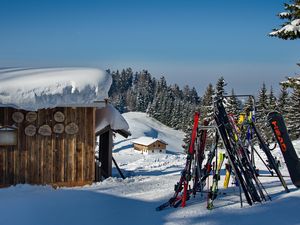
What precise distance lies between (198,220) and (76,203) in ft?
11.5

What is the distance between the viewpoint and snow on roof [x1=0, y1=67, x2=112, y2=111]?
12375 mm

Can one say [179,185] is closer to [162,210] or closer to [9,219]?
[162,210]

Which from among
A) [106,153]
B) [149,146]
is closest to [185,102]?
[149,146]

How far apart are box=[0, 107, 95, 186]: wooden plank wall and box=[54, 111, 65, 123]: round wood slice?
100mm

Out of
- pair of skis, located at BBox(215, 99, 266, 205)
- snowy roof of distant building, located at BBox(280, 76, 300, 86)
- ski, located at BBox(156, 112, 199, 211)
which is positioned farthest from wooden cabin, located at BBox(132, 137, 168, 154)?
pair of skis, located at BBox(215, 99, 266, 205)

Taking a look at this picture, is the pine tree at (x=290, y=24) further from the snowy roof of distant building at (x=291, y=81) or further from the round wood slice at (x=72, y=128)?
the round wood slice at (x=72, y=128)

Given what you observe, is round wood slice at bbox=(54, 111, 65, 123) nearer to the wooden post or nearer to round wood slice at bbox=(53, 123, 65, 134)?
round wood slice at bbox=(53, 123, 65, 134)

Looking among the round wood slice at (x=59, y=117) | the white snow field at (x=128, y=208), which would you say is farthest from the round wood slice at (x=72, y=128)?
the white snow field at (x=128, y=208)

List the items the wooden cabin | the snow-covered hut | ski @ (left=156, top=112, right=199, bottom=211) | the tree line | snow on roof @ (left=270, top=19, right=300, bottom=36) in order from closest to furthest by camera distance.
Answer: ski @ (left=156, top=112, right=199, bottom=211) < the snow-covered hut < snow on roof @ (left=270, top=19, right=300, bottom=36) < the tree line < the wooden cabin

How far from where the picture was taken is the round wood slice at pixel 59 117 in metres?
13.2

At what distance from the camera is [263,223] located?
6.72 metres

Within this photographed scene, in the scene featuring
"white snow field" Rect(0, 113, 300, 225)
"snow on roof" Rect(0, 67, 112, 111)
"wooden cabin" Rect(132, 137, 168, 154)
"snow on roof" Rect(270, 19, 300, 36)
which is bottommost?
"wooden cabin" Rect(132, 137, 168, 154)

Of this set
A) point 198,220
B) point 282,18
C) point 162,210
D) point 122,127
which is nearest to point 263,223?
point 198,220

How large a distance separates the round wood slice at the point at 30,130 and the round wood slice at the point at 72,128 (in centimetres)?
108
